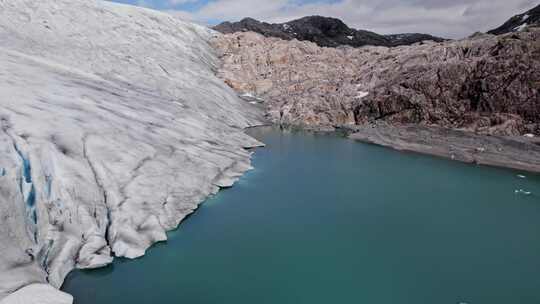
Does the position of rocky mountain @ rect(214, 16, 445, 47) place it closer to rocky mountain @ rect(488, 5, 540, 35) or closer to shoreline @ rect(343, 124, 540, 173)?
rocky mountain @ rect(488, 5, 540, 35)

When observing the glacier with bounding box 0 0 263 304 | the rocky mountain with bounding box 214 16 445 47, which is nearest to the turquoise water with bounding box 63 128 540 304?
the glacier with bounding box 0 0 263 304

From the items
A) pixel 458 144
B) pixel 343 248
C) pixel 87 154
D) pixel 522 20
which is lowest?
pixel 343 248

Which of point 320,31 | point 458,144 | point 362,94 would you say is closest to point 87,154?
point 458,144

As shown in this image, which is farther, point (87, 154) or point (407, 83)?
point (407, 83)

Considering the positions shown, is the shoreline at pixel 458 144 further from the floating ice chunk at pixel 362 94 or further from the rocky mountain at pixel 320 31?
the rocky mountain at pixel 320 31

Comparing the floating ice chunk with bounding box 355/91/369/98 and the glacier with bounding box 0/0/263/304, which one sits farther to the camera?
the floating ice chunk with bounding box 355/91/369/98

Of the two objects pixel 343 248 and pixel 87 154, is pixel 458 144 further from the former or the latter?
pixel 87 154
